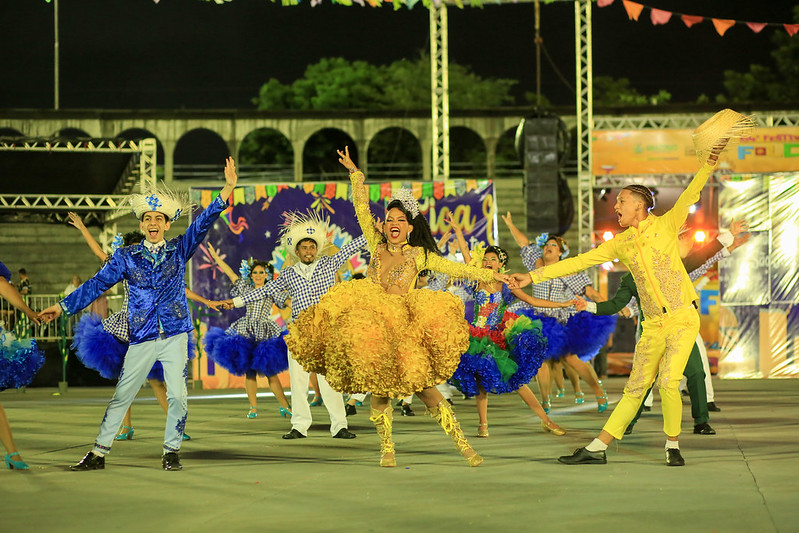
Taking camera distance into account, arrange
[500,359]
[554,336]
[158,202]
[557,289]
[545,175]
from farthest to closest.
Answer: [545,175] < [557,289] < [554,336] < [500,359] < [158,202]

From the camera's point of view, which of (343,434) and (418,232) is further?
(343,434)

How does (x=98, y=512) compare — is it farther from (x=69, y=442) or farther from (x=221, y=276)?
(x=221, y=276)

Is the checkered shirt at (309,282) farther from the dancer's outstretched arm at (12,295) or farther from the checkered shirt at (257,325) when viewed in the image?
the dancer's outstretched arm at (12,295)

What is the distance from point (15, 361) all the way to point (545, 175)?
9996mm

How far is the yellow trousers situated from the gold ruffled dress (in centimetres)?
119

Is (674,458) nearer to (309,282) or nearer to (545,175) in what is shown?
(309,282)

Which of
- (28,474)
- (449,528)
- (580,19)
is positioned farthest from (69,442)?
(580,19)

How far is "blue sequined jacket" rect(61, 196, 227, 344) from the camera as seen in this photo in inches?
290

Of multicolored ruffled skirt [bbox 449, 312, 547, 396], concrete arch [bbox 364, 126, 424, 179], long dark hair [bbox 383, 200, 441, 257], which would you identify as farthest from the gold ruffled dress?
concrete arch [bbox 364, 126, 424, 179]

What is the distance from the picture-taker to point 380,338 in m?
6.84

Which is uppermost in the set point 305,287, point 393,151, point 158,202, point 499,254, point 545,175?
point 393,151

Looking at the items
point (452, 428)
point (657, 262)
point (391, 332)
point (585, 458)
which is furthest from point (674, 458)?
point (391, 332)

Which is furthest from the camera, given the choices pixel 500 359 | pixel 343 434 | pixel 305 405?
pixel 305 405

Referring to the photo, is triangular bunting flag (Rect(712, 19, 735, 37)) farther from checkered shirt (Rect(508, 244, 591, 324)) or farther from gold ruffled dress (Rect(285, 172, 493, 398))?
gold ruffled dress (Rect(285, 172, 493, 398))
